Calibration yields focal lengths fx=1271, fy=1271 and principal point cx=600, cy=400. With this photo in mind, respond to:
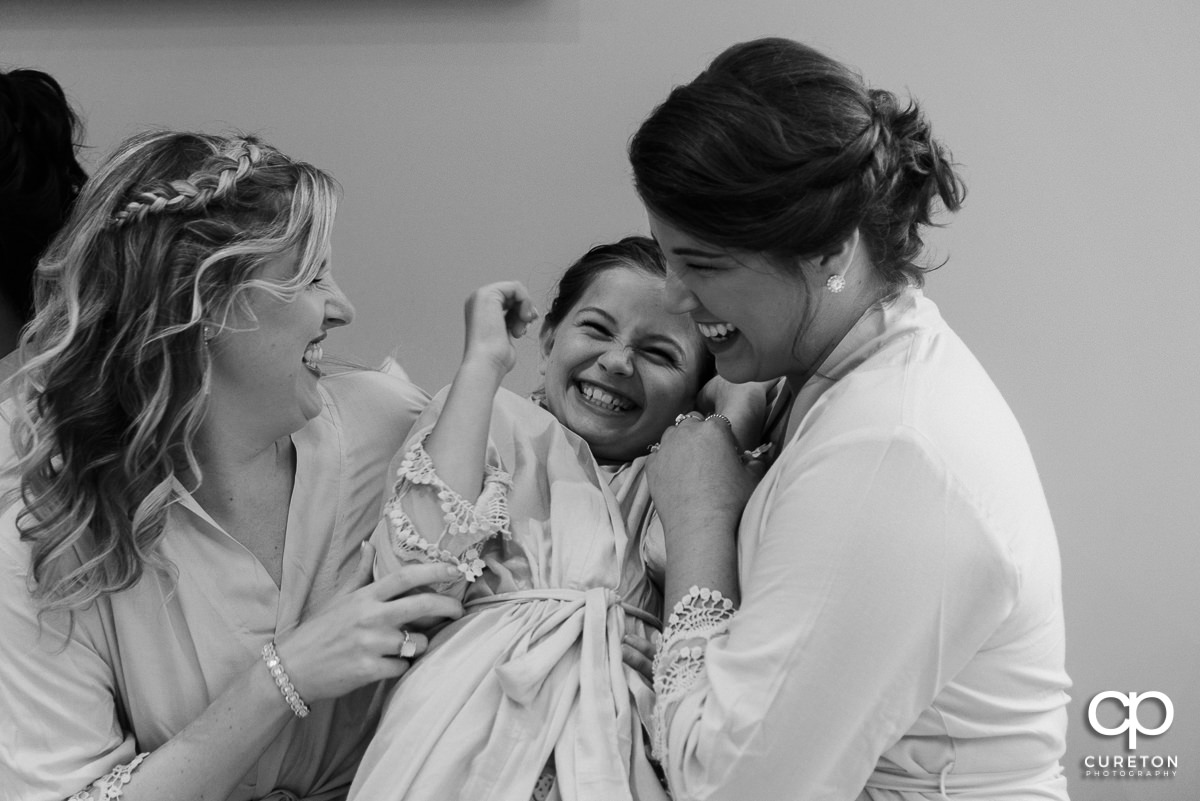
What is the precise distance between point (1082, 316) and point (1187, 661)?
64 centimetres

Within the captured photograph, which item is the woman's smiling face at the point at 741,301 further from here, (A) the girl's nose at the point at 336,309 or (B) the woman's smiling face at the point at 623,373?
(A) the girl's nose at the point at 336,309

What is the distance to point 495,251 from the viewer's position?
224 cm

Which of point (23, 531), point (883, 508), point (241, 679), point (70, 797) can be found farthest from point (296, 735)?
point (883, 508)

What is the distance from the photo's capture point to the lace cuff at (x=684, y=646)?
129 centimetres

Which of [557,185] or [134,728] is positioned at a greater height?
[557,185]

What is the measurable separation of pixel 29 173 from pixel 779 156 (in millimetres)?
1008

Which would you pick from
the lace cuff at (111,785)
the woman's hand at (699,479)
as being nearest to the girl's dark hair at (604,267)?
the woman's hand at (699,479)

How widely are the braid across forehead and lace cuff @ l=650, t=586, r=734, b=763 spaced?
2.25 ft

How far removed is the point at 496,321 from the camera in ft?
5.24

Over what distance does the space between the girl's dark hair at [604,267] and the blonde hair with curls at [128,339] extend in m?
0.46

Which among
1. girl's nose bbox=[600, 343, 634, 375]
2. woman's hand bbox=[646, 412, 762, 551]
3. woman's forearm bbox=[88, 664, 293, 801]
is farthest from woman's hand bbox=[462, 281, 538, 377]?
woman's forearm bbox=[88, 664, 293, 801]

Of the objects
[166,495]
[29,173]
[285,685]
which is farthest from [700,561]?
[29,173]

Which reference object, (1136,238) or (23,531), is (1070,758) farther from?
(23,531)

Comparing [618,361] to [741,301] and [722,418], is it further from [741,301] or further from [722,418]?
[741,301]
